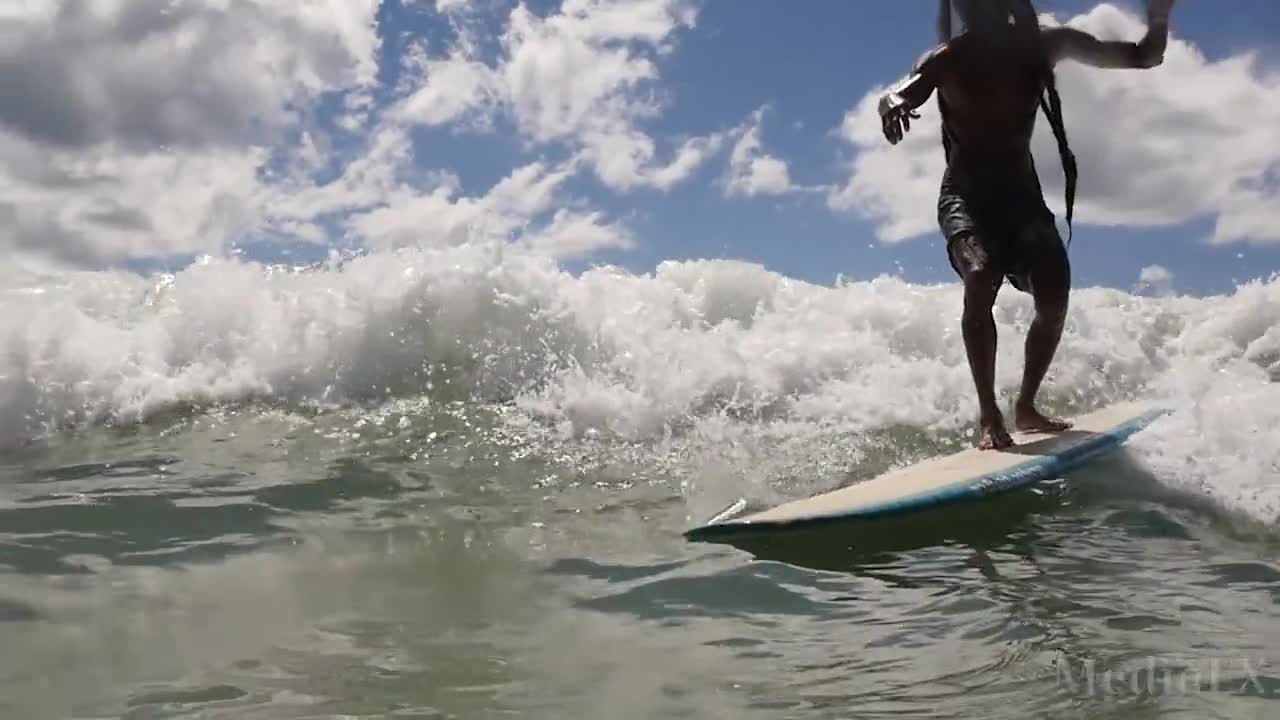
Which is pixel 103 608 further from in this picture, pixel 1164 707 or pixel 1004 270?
pixel 1004 270

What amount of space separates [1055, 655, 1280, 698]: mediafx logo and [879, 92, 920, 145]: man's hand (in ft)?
7.88

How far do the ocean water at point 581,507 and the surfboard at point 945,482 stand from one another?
2.8 inches

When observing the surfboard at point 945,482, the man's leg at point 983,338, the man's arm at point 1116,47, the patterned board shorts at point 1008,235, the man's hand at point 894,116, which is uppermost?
the man's arm at point 1116,47

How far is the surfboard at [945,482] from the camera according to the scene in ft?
11.4

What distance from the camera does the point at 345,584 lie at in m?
3.11

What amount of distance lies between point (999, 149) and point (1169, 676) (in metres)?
3.01

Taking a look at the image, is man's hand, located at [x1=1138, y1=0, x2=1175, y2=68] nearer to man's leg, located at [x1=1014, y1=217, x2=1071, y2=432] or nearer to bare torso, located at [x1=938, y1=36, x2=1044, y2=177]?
bare torso, located at [x1=938, y1=36, x2=1044, y2=177]

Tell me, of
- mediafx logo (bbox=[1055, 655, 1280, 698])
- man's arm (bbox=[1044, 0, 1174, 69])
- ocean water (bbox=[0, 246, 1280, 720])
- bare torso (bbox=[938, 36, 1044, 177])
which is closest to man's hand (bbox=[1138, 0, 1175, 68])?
man's arm (bbox=[1044, 0, 1174, 69])

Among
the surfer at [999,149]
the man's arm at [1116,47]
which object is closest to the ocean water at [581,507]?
the surfer at [999,149]

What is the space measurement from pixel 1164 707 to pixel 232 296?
6.70 m

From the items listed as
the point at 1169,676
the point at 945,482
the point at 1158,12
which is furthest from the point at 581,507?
the point at 1158,12

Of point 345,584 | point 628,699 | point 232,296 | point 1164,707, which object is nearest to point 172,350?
point 232,296

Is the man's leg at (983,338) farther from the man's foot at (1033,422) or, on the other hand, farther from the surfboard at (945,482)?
the man's foot at (1033,422)

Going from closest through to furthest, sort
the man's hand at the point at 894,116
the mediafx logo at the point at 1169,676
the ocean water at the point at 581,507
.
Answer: the mediafx logo at the point at 1169,676, the ocean water at the point at 581,507, the man's hand at the point at 894,116
